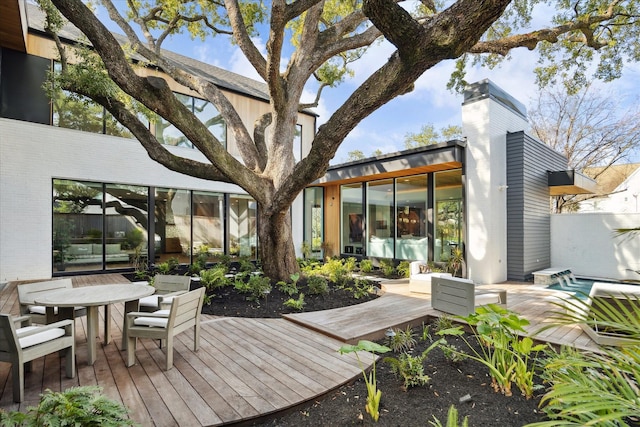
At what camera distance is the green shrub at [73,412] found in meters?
1.70

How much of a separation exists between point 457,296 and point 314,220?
8925mm

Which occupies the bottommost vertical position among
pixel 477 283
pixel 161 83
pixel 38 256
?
pixel 477 283

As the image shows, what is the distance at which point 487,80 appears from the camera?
821cm

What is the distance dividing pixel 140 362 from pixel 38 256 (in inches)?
280

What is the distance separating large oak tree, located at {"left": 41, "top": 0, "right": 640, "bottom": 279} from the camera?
9.68ft

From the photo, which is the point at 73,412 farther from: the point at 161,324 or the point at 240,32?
the point at 240,32

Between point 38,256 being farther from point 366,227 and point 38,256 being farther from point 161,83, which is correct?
point 366,227

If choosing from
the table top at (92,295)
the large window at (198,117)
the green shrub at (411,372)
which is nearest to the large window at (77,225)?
the large window at (198,117)

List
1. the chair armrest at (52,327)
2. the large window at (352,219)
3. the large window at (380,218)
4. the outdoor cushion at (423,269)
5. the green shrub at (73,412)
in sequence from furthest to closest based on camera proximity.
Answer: the large window at (352,219), the large window at (380,218), the outdoor cushion at (423,269), the chair armrest at (52,327), the green shrub at (73,412)

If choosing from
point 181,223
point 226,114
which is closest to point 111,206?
point 181,223

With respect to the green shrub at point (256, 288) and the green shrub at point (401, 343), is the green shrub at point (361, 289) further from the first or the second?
the green shrub at point (401, 343)

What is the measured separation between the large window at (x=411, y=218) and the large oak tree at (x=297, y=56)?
306cm

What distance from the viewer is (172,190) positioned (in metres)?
10.4

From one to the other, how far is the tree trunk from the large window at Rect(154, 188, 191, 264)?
483cm
